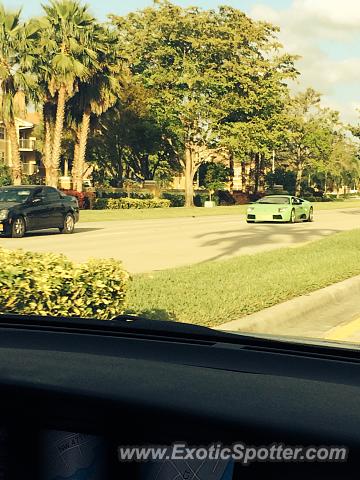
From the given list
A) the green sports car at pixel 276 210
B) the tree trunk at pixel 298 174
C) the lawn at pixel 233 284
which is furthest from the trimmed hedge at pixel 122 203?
the tree trunk at pixel 298 174

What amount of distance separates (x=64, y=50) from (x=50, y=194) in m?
24.6

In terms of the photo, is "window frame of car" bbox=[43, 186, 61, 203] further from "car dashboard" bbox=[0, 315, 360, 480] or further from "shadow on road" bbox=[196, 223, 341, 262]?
"car dashboard" bbox=[0, 315, 360, 480]

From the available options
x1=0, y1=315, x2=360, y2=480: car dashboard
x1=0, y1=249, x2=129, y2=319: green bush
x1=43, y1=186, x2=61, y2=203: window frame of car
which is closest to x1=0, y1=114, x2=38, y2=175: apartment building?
x1=43, y1=186, x2=61, y2=203: window frame of car

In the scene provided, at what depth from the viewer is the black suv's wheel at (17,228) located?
911 inches

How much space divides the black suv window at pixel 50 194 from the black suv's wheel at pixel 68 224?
68 cm

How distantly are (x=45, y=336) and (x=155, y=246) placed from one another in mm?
17514

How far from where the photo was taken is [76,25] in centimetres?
4812

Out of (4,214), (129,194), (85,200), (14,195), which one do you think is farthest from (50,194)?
(129,194)

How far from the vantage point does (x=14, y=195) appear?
24797 mm

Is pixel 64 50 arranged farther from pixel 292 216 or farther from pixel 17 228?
pixel 17 228

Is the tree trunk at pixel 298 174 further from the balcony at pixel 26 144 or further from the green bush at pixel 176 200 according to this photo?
the green bush at pixel 176 200

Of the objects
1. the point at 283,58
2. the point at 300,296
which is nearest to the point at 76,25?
the point at 283,58

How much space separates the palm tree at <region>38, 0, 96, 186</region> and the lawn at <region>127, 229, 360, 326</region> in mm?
34342

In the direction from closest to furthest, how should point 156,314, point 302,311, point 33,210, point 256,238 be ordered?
point 156,314, point 302,311, point 256,238, point 33,210
